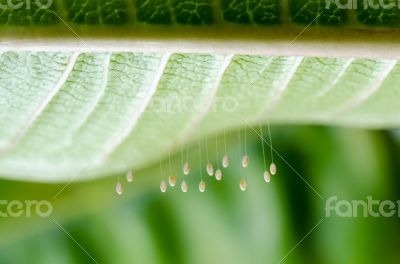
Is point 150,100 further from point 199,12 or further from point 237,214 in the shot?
point 237,214

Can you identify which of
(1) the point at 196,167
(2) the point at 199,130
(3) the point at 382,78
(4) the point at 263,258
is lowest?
(4) the point at 263,258

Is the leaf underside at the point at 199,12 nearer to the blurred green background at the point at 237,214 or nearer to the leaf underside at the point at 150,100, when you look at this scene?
the leaf underside at the point at 150,100

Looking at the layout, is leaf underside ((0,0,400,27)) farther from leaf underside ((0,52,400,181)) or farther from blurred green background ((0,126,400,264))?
blurred green background ((0,126,400,264))

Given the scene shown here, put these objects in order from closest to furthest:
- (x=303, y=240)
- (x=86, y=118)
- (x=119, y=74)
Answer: (x=119, y=74) → (x=86, y=118) → (x=303, y=240)

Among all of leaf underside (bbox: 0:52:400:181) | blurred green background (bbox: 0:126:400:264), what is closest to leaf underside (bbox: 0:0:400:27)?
leaf underside (bbox: 0:52:400:181)

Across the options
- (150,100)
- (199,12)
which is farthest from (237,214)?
(199,12)

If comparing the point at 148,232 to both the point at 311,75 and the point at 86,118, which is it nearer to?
the point at 86,118

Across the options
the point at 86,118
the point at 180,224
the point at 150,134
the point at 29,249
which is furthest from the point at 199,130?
the point at 29,249
